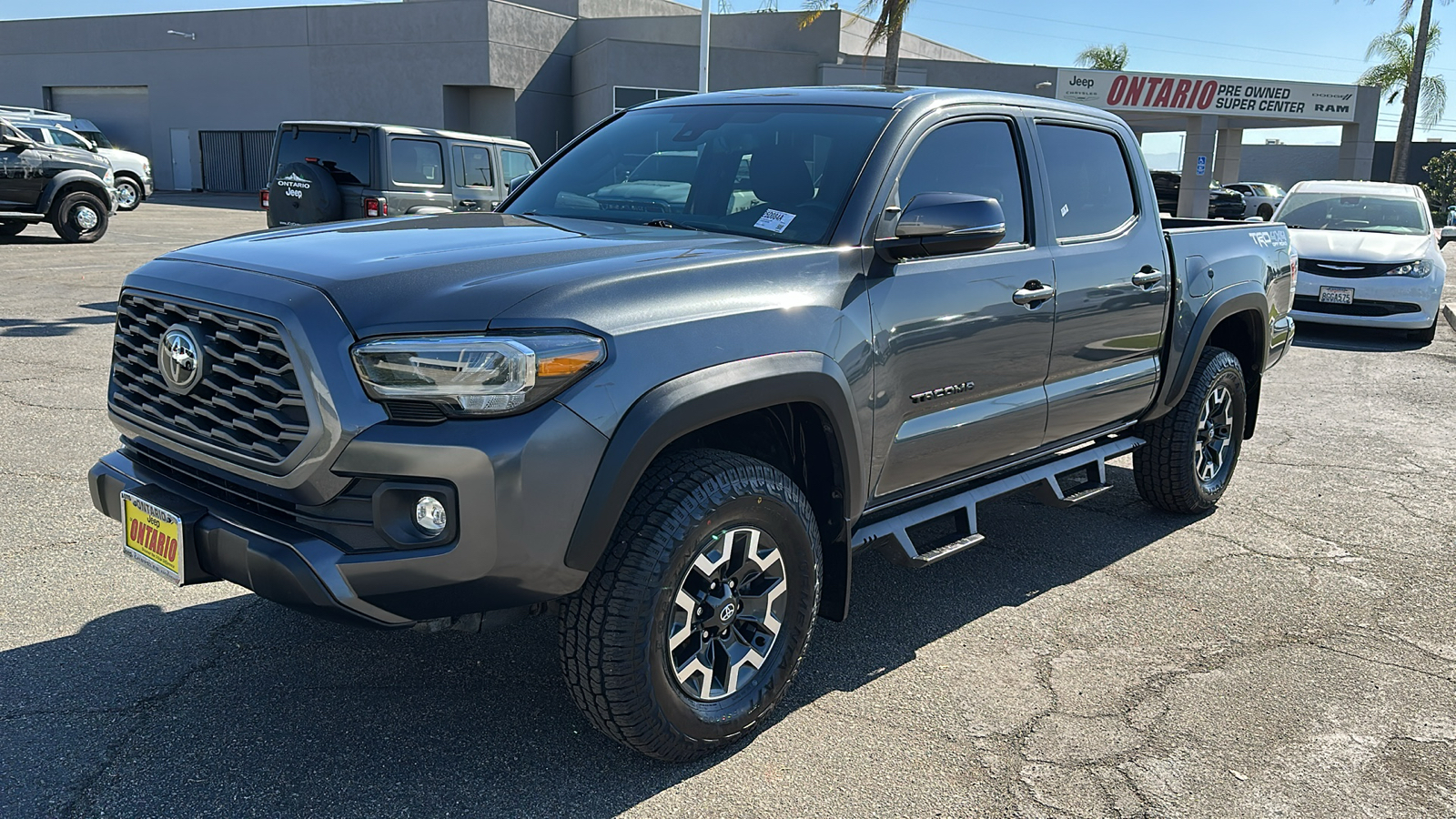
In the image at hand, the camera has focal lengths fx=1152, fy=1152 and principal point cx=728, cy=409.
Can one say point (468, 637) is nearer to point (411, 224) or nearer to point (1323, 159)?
point (411, 224)

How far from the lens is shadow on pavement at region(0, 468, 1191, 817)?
2977 mm

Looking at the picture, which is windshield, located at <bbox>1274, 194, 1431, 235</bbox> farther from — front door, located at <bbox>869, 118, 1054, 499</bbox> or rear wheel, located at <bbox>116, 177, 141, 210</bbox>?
rear wheel, located at <bbox>116, 177, 141, 210</bbox>

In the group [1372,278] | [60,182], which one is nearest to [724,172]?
[1372,278]

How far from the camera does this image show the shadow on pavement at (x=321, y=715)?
2977 millimetres

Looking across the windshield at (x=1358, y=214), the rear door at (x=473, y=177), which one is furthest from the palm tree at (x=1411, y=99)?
the rear door at (x=473, y=177)

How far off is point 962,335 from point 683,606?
1.39 metres

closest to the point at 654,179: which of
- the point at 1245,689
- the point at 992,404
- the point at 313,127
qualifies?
the point at 992,404

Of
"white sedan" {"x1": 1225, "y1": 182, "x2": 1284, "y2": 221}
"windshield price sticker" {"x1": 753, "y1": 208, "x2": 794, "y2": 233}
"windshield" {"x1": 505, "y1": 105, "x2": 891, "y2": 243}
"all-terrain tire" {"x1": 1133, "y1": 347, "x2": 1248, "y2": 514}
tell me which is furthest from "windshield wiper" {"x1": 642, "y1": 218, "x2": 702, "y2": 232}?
"white sedan" {"x1": 1225, "y1": 182, "x2": 1284, "y2": 221}

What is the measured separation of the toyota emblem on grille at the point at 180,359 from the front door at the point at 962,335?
1909 millimetres

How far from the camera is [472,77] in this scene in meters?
34.9

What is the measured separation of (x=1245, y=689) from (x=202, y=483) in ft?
10.8

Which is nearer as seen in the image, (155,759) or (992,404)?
(155,759)

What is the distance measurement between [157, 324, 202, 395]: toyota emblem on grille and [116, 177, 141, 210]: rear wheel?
2522 centimetres

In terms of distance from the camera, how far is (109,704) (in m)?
3.40
